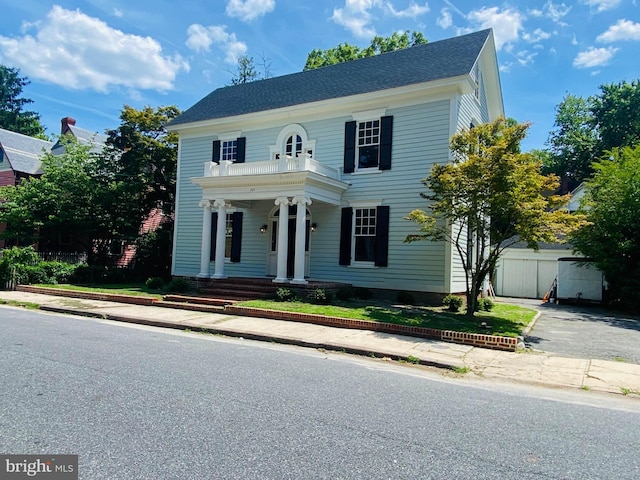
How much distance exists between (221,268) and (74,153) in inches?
528

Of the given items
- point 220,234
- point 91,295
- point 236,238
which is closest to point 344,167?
point 220,234

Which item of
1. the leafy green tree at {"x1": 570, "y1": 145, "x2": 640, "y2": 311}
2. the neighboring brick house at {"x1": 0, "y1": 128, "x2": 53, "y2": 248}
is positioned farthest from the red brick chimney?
the leafy green tree at {"x1": 570, "y1": 145, "x2": 640, "y2": 311}

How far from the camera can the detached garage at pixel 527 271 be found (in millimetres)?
22625

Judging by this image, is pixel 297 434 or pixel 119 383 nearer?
pixel 297 434

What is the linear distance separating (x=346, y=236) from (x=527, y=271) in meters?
12.2

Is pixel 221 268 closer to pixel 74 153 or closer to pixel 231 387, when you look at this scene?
pixel 231 387

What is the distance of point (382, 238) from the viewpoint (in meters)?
15.3

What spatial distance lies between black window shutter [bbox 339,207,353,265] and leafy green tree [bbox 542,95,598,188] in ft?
95.3

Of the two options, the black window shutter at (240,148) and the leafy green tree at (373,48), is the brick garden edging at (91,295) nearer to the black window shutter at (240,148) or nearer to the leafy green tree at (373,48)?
the black window shutter at (240,148)

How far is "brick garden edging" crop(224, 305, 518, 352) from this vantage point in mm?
8828

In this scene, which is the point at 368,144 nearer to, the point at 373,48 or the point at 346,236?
the point at 346,236

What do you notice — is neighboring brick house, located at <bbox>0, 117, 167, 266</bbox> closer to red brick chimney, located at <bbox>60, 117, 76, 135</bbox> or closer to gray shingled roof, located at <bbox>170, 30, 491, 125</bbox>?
red brick chimney, located at <bbox>60, 117, 76, 135</bbox>

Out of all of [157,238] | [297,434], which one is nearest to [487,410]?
[297,434]

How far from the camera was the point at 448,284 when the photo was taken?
14164 mm
